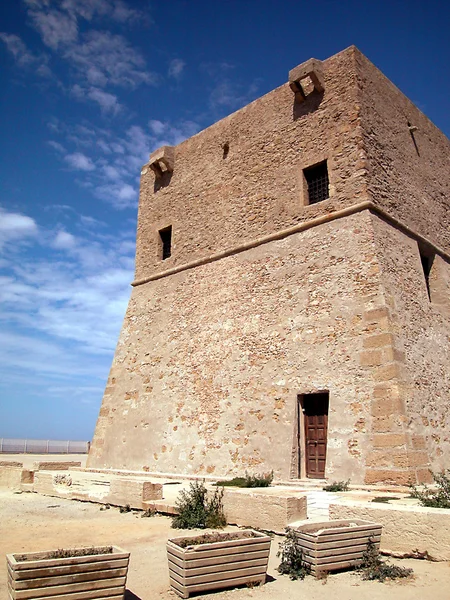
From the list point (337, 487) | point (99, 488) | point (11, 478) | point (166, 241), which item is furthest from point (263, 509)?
point (166, 241)

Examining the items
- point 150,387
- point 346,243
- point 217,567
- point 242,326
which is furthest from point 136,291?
point 217,567

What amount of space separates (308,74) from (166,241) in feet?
20.2

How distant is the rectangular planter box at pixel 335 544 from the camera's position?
4328 mm

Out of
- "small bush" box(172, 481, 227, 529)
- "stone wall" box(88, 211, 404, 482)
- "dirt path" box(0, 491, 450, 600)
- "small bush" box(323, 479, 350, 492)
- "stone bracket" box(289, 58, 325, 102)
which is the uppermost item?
"stone bracket" box(289, 58, 325, 102)

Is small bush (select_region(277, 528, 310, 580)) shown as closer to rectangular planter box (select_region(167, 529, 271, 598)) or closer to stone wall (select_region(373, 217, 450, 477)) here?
rectangular planter box (select_region(167, 529, 271, 598))

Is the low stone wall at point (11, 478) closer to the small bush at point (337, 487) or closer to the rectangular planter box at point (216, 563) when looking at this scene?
the small bush at point (337, 487)

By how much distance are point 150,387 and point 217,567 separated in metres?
Result: 8.84

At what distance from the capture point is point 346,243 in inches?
380

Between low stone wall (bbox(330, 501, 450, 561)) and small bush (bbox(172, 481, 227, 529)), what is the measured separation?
1.98 m

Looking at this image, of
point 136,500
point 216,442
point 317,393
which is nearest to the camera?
point 136,500

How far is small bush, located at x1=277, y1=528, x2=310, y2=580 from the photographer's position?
4.34 m

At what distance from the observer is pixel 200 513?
21.0ft

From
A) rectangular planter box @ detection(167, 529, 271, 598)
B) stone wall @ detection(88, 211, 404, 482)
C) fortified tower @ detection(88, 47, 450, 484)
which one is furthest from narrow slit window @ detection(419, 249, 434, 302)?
rectangular planter box @ detection(167, 529, 271, 598)

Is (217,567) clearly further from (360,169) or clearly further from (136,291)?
(136,291)
